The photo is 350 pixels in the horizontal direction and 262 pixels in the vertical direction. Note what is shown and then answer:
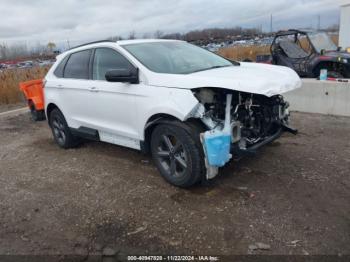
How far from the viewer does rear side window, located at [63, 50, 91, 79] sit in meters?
5.43

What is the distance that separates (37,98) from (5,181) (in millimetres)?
3613

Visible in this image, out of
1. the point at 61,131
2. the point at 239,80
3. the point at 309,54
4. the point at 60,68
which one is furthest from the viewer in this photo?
the point at 309,54

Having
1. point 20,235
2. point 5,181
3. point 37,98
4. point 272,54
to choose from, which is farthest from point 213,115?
point 272,54

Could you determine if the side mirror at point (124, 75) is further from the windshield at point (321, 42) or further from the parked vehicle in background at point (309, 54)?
the windshield at point (321, 42)

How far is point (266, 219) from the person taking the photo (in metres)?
3.58

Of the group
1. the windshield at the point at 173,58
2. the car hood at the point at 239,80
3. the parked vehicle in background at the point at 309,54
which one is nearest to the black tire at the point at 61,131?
the windshield at the point at 173,58

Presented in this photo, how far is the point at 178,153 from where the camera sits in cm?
424

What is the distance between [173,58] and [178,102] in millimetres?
1044

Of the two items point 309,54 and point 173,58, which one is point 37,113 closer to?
point 173,58

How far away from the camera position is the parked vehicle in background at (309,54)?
9062 mm

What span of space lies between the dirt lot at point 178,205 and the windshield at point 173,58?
4.52 feet

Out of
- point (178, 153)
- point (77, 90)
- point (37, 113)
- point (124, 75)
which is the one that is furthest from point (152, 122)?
point (37, 113)

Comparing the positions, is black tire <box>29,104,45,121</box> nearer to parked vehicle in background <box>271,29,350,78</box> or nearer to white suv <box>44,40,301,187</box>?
white suv <box>44,40,301,187</box>

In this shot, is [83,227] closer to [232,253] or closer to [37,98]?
[232,253]
